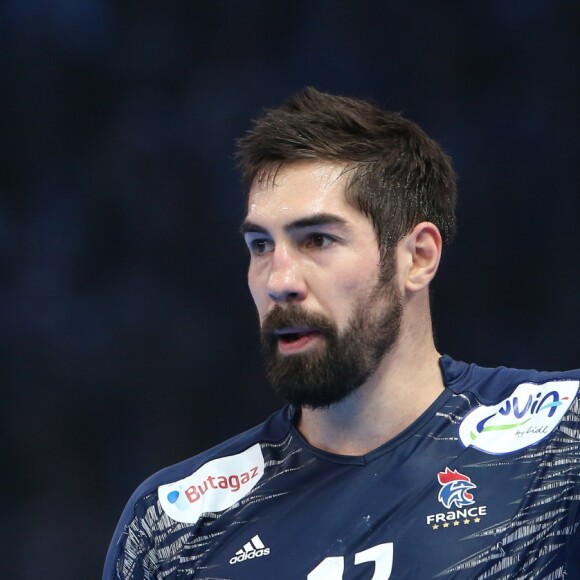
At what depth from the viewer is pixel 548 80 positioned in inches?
207

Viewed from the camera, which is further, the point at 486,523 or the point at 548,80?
the point at 548,80

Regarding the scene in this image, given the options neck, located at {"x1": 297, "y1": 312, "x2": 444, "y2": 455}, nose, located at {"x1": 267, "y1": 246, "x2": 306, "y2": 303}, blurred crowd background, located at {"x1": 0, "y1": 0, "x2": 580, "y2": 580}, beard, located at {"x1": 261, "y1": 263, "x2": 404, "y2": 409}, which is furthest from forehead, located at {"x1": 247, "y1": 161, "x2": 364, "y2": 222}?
blurred crowd background, located at {"x1": 0, "y1": 0, "x2": 580, "y2": 580}

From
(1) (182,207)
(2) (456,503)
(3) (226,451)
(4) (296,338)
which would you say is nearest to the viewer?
(2) (456,503)

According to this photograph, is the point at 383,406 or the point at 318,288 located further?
the point at 383,406

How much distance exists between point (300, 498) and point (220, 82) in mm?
3144

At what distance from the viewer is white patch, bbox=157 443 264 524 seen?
278cm

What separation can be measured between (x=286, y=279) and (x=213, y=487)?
63 centimetres

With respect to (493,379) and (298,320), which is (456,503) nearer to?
(493,379)

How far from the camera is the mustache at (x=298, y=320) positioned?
260 centimetres

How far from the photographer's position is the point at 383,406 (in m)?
2.74

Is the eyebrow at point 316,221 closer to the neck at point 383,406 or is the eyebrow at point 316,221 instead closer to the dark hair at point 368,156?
the dark hair at point 368,156

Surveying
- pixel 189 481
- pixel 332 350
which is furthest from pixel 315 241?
pixel 189 481

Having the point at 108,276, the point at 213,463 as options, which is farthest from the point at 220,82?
the point at 213,463

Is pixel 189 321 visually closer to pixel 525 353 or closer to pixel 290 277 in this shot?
pixel 525 353
